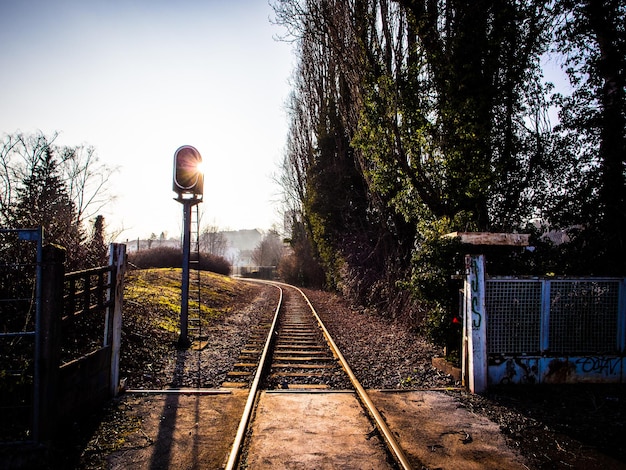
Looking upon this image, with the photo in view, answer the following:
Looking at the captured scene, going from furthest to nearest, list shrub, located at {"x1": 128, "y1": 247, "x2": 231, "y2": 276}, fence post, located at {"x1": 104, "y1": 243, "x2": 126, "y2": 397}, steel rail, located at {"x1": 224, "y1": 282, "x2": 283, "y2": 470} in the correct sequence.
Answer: shrub, located at {"x1": 128, "y1": 247, "x2": 231, "y2": 276}, fence post, located at {"x1": 104, "y1": 243, "x2": 126, "y2": 397}, steel rail, located at {"x1": 224, "y1": 282, "x2": 283, "y2": 470}

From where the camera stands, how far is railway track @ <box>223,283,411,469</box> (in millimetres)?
3860

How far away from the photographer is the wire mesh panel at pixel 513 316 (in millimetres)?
5750

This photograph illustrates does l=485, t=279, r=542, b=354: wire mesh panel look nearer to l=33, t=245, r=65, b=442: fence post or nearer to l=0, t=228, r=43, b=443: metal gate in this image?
l=33, t=245, r=65, b=442: fence post

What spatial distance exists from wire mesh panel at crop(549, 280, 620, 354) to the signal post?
22.7ft

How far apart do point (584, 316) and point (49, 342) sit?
7.17 meters

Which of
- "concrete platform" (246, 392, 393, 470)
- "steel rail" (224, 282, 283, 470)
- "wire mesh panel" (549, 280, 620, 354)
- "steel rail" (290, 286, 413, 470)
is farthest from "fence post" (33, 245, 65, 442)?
"wire mesh panel" (549, 280, 620, 354)

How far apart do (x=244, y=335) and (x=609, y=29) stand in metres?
11.6

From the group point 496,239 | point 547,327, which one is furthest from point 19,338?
point 547,327

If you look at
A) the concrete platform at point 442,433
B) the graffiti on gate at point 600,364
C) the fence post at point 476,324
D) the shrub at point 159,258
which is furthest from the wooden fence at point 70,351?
the shrub at point 159,258

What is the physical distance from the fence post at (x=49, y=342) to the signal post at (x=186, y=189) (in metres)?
4.44

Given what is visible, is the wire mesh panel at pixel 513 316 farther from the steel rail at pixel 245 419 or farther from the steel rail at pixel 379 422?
the steel rail at pixel 245 419

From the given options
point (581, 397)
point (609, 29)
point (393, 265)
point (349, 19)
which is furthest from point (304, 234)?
point (581, 397)

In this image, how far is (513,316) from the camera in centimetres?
577

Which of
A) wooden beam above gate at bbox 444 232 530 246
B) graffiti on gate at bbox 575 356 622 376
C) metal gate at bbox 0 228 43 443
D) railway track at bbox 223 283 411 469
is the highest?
wooden beam above gate at bbox 444 232 530 246
